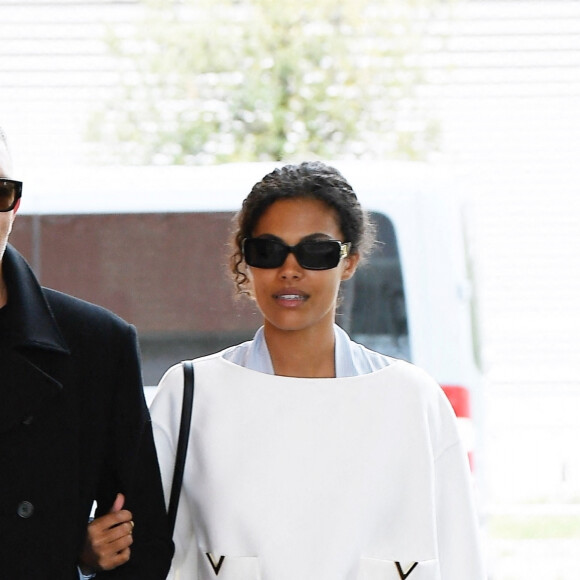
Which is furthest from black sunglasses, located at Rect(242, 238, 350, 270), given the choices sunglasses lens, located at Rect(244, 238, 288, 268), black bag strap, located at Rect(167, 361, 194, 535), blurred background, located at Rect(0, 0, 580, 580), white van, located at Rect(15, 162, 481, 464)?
blurred background, located at Rect(0, 0, 580, 580)

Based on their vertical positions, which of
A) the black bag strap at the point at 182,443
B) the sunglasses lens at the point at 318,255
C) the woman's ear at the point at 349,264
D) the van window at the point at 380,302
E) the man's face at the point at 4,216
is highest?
the man's face at the point at 4,216

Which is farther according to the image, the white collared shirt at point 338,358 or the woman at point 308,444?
the white collared shirt at point 338,358

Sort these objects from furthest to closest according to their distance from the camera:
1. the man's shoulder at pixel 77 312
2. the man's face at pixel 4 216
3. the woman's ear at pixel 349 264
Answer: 1. the woman's ear at pixel 349 264
2. the man's shoulder at pixel 77 312
3. the man's face at pixel 4 216

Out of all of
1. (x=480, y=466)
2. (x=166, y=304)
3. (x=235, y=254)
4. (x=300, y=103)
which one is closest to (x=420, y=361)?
(x=480, y=466)

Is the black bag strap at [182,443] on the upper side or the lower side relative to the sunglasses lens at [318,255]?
lower

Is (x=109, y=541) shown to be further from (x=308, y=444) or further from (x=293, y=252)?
(x=293, y=252)

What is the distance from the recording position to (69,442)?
90.2 inches

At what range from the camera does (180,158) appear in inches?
420

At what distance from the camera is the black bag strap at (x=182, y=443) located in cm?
244

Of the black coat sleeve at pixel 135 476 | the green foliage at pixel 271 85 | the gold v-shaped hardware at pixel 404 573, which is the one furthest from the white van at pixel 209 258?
the green foliage at pixel 271 85

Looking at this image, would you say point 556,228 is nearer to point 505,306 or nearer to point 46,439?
point 505,306

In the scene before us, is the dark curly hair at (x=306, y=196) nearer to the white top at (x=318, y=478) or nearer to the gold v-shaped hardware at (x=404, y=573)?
the white top at (x=318, y=478)

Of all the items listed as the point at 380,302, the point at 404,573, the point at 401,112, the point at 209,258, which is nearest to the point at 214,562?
the point at 404,573

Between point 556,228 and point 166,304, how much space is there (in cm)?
731
